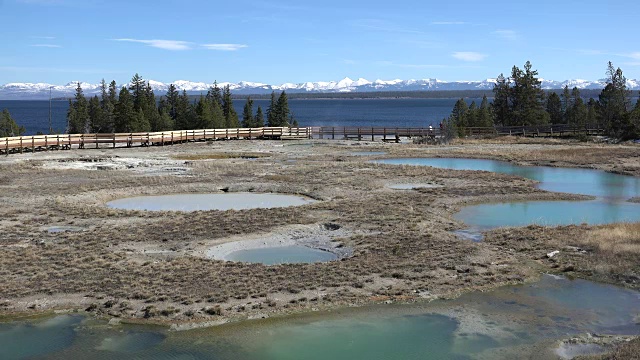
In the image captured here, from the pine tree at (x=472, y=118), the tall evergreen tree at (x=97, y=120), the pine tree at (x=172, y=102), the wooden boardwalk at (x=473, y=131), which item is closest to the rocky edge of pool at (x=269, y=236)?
the wooden boardwalk at (x=473, y=131)

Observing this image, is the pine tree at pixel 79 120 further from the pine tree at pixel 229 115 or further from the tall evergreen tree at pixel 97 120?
the pine tree at pixel 229 115

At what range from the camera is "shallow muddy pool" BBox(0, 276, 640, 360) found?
1263cm

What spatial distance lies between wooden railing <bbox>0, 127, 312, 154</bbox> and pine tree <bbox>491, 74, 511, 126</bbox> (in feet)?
117

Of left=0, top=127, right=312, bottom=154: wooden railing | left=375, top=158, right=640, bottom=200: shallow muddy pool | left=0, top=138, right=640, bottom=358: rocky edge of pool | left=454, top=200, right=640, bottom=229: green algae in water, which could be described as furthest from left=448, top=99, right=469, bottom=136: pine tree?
left=454, top=200, right=640, bottom=229: green algae in water

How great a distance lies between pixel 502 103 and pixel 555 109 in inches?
566

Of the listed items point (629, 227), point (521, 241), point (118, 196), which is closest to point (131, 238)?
point (118, 196)

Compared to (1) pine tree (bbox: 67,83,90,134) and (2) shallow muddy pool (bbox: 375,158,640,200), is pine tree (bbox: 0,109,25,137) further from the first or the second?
(2) shallow muddy pool (bbox: 375,158,640,200)

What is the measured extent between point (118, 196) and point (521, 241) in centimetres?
1955

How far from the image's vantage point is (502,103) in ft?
330

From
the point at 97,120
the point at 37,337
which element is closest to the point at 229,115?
the point at 97,120

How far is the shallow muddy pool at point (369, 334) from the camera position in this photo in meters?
12.6

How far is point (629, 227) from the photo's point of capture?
22062 mm

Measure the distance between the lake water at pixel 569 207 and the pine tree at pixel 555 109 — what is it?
6546 centimetres

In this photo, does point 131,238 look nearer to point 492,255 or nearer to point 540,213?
point 492,255
